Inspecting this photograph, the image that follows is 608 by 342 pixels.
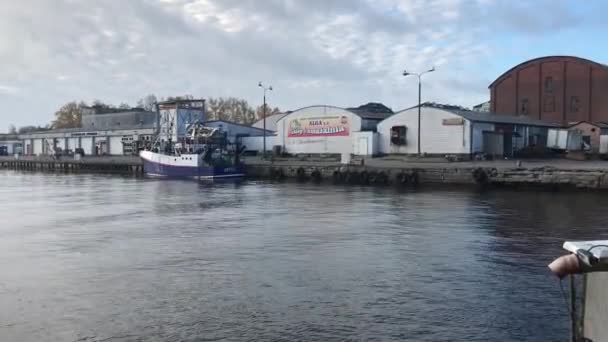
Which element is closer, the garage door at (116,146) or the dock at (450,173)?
the dock at (450,173)

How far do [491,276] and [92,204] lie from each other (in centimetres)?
2458

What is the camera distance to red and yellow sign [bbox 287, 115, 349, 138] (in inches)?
2640

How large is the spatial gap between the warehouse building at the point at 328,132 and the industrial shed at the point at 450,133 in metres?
2.35

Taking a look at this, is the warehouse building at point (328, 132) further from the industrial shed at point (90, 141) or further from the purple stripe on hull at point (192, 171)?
the industrial shed at point (90, 141)

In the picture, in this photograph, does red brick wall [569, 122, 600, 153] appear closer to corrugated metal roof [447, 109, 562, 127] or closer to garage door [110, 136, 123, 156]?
corrugated metal roof [447, 109, 562, 127]

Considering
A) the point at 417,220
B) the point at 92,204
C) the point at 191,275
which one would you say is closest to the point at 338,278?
the point at 191,275

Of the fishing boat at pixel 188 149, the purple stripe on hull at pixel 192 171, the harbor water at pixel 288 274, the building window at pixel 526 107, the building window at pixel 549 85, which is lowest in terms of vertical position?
the harbor water at pixel 288 274

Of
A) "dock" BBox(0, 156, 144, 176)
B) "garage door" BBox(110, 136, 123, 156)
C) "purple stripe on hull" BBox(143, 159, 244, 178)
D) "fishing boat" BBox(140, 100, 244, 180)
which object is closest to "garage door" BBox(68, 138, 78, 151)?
"dock" BBox(0, 156, 144, 176)

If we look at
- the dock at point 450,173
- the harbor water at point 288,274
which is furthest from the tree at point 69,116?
the harbor water at point 288,274

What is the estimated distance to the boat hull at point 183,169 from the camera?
60.2 m

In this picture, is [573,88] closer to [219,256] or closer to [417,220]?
[417,220]

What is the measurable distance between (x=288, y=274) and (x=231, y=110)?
140 meters

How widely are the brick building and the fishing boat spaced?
3533cm

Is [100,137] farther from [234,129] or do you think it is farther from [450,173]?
→ [450,173]
